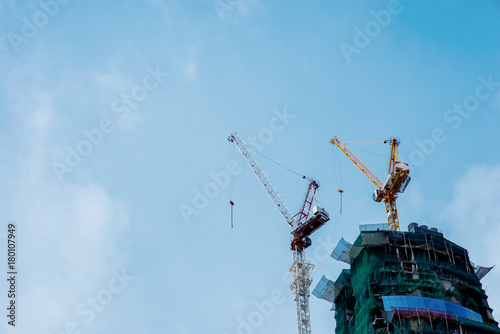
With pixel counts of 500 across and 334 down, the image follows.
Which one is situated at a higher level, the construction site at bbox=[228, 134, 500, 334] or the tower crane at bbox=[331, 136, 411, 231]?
the tower crane at bbox=[331, 136, 411, 231]

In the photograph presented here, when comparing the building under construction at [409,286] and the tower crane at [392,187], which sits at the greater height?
the tower crane at [392,187]

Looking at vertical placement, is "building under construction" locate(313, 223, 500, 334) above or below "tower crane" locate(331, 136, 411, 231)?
below

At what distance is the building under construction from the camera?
118375 mm

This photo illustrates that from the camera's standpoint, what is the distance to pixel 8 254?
291 feet

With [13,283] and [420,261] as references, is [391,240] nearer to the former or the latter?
[420,261]

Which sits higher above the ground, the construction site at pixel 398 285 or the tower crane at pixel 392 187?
the tower crane at pixel 392 187

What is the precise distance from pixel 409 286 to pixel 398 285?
2061mm

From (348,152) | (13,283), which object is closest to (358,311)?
(348,152)

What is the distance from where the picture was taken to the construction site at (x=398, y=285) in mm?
→ 118562

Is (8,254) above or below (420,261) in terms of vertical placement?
below

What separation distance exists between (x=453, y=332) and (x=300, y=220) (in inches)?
1933

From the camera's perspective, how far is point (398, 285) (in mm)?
124125

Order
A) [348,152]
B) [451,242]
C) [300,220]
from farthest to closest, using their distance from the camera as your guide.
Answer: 1. [348,152]
2. [300,220]
3. [451,242]

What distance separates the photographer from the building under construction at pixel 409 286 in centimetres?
11838
